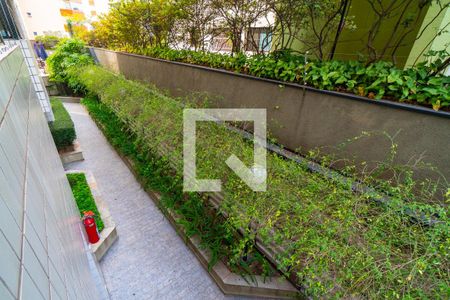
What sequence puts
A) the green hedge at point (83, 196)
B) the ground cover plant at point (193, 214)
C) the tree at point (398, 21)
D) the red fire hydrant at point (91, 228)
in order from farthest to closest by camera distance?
the green hedge at point (83, 196) → the tree at point (398, 21) → the red fire hydrant at point (91, 228) → the ground cover plant at point (193, 214)

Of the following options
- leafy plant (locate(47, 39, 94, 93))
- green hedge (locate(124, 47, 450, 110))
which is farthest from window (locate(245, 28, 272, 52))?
leafy plant (locate(47, 39, 94, 93))

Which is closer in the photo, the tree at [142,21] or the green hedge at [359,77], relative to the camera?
the green hedge at [359,77]

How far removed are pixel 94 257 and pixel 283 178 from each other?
2448 millimetres

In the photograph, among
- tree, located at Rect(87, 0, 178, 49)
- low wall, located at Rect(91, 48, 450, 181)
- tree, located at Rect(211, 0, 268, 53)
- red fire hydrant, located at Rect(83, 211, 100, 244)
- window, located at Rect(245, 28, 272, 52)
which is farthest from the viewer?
tree, located at Rect(87, 0, 178, 49)

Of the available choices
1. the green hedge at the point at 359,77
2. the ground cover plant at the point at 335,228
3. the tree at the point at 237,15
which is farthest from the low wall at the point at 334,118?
the tree at the point at 237,15

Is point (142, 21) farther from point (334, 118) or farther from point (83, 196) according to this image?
point (334, 118)

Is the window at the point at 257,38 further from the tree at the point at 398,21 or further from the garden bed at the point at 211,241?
the garden bed at the point at 211,241

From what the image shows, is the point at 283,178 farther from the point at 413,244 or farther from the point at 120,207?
the point at 120,207

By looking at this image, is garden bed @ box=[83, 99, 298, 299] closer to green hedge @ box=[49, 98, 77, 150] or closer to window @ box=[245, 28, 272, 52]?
green hedge @ box=[49, 98, 77, 150]

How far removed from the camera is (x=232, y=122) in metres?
4.04

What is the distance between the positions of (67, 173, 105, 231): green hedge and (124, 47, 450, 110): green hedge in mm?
3505

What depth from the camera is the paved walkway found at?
2.52 metres

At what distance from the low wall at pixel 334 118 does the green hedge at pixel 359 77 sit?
0.12 metres

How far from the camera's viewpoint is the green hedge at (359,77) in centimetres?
238
